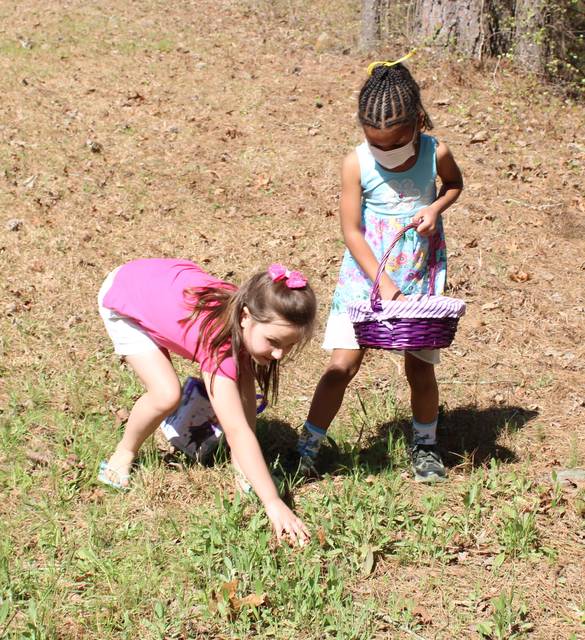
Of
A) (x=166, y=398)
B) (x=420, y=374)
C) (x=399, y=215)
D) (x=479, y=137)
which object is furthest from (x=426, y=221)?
(x=479, y=137)

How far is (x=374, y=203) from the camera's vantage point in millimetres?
3727

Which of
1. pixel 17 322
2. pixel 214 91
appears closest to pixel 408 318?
pixel 17 322

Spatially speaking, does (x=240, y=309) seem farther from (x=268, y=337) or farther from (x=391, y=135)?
(x=391, y=135)

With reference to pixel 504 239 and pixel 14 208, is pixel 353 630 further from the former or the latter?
pixel 14 208

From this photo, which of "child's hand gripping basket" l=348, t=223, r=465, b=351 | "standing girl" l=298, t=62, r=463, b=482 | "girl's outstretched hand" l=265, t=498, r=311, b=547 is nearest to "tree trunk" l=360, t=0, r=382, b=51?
"standing girl" l=298, t=62, r=463, b=482

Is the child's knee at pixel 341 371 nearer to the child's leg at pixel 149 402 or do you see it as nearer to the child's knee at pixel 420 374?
the child's knee at pixel 420 374

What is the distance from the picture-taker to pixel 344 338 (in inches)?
152

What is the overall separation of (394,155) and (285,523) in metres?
1.54

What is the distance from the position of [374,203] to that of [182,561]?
1.67 metres

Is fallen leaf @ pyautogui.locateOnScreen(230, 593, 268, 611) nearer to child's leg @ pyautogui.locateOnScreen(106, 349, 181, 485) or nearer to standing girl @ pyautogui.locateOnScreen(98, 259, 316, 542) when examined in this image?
standing girl @ pyautogui.locateOnScreen(98, 259, 316, 542)

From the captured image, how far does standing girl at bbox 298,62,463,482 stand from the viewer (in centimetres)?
347

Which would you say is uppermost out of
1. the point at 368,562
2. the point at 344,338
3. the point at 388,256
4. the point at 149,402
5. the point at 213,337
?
the point at 388,256

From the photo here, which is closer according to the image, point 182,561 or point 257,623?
point 257,623

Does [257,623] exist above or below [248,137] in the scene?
below
